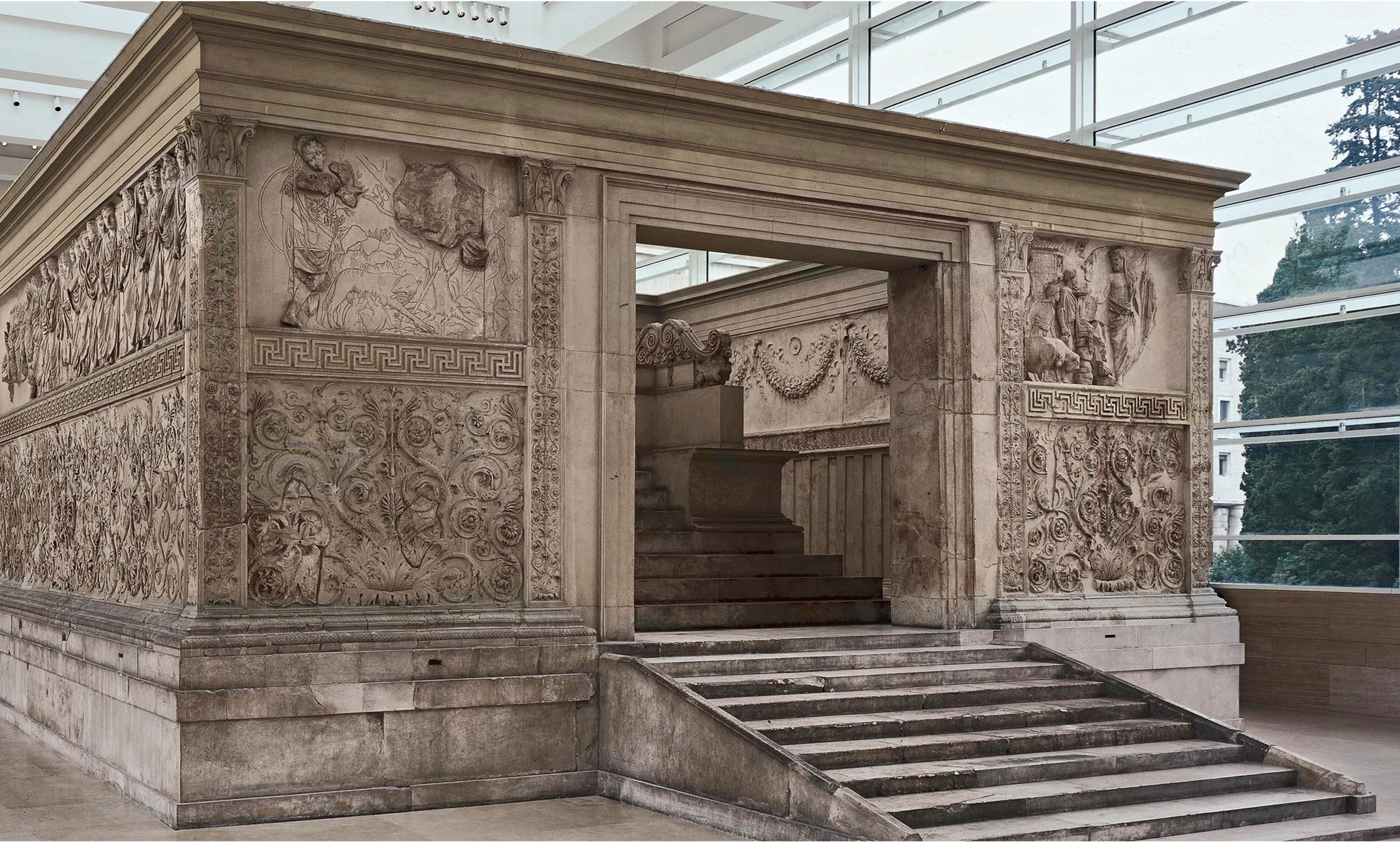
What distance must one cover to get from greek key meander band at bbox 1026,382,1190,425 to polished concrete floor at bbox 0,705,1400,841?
10.4 ft

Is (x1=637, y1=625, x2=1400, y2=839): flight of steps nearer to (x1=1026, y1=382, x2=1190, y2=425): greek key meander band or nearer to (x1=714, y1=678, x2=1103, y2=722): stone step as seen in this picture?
(x1=714, y1=678, x2=1103, y2=722): stone step

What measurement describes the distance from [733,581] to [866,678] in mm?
2383

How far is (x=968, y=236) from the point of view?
438 inches

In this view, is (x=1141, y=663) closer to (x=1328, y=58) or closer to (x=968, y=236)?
(x=968, y=236)

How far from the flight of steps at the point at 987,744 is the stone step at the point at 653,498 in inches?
93.6

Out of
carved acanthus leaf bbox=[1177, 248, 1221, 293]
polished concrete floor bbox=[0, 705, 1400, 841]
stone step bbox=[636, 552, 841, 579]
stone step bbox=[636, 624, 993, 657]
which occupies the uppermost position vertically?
carved acanthus leaf bbox=[1177, 248, 1221, 293]

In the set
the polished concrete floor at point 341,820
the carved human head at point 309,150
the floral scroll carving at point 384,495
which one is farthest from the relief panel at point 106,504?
the carved human head at point 309,150

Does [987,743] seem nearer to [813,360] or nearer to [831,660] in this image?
[831,660]

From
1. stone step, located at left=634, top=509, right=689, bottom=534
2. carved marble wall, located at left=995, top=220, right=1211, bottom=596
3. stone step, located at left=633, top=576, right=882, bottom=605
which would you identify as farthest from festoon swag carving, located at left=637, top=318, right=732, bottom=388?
carved marble wall, located at left=995, top=220, right=1211, bottom=596

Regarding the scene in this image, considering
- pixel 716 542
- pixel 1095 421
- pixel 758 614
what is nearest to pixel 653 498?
pixel 716 542

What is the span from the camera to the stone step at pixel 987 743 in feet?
26.2

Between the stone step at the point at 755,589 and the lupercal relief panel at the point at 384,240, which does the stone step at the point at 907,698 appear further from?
the lupercal relief panel at the point at 384,240

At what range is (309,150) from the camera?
8625mm

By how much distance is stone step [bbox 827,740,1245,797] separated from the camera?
7656mm
